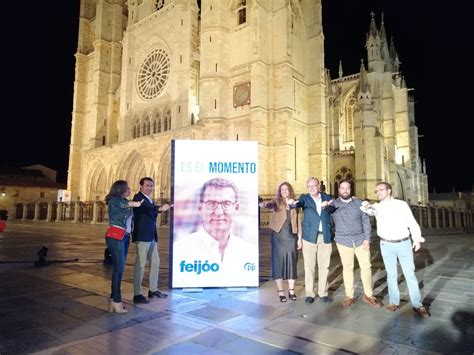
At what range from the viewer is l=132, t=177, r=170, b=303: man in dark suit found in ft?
14.4

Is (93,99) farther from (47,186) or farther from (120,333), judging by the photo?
(120,333)

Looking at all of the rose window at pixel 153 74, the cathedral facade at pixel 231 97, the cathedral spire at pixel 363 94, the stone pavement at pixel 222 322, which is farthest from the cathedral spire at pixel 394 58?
the stone pavement at pixel 222 322

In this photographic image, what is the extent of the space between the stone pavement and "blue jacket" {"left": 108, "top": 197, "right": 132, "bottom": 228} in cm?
107

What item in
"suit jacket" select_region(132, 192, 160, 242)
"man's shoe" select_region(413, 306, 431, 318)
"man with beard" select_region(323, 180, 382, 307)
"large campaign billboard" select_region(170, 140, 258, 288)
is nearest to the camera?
"man's shoe" select_region(413, 306, 431, 318)

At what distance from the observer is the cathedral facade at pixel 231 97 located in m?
23.2

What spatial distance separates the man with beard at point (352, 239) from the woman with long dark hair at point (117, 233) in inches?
105

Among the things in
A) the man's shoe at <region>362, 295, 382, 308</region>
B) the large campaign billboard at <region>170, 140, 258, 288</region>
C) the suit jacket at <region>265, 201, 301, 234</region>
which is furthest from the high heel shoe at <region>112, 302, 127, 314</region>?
Result: the man's shoe at <region>362, 295, 382, 308</region>

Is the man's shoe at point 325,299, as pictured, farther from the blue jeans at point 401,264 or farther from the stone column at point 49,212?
the stone column at point 49,212

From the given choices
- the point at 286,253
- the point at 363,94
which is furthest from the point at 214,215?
the point at 363,94

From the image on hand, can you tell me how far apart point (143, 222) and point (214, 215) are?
112 cm

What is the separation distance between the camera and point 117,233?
3.98 meters

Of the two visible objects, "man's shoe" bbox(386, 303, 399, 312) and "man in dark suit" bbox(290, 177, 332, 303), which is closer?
"man's shoe" bbox(386, 303, 399, 312)

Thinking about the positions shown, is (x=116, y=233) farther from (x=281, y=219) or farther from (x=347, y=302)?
(x=347, y=302)

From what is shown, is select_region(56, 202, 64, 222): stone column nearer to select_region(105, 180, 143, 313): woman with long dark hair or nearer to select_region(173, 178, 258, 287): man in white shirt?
select_region(173, 178, 258, 287): man in white shirt
